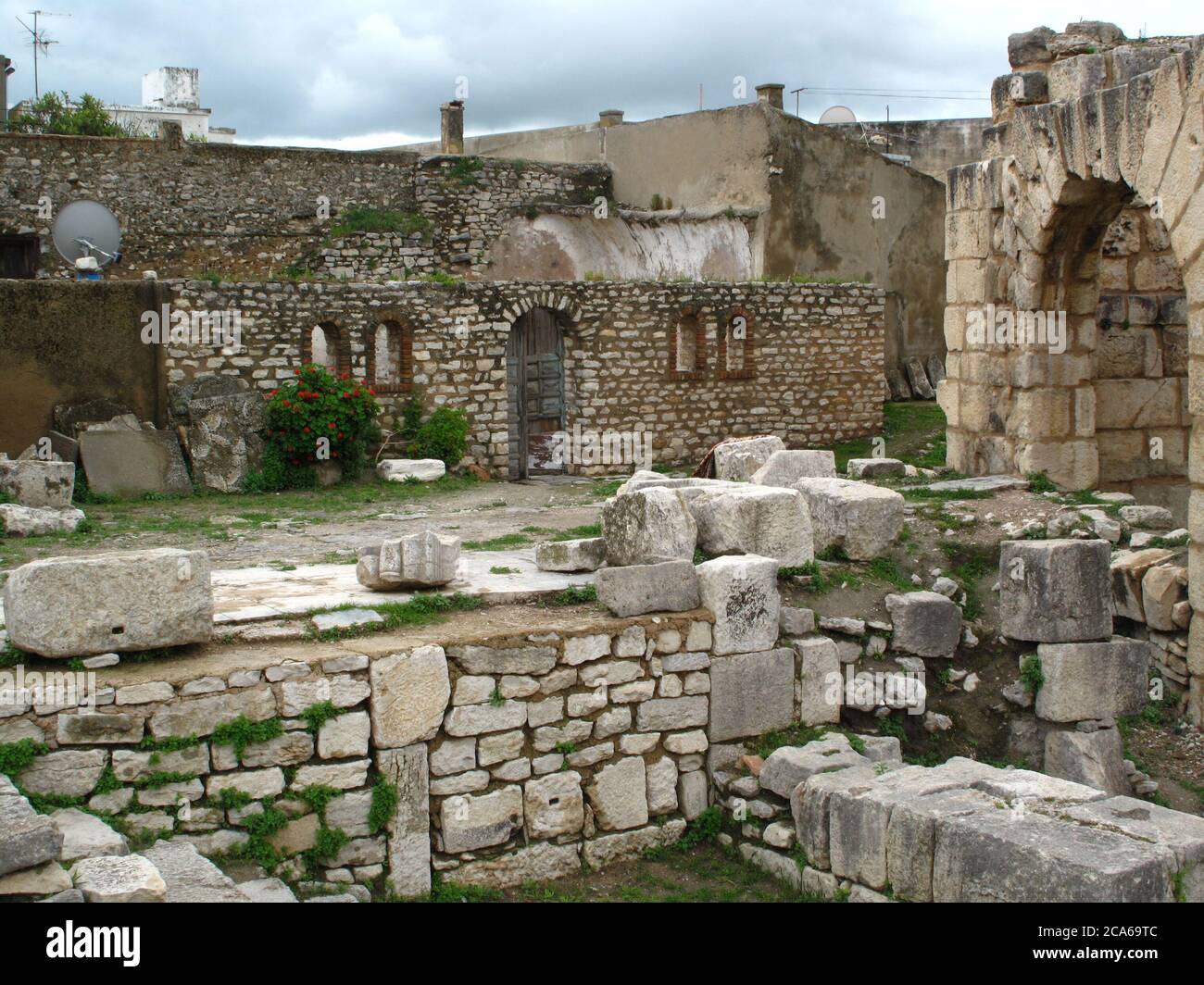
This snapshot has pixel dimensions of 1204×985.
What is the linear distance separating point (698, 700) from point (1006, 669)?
2.33 meters

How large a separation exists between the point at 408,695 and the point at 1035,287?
774cm

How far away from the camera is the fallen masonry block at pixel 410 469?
15281 mm

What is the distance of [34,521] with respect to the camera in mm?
11047

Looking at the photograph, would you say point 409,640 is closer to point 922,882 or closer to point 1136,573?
point 922,882

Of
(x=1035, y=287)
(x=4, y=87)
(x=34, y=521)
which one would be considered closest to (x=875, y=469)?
(x=1035, y=287)

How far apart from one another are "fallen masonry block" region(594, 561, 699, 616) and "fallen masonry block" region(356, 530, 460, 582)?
88 cm

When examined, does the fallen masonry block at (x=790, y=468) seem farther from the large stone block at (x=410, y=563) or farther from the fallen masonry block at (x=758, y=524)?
the large stone block at (x=410, y=563)

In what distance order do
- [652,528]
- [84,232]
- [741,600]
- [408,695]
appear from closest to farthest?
[408,695], [741,600], [652,528], [84,232]

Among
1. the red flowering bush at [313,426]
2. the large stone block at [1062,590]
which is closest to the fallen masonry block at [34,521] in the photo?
the red flowering bush at [313,426]

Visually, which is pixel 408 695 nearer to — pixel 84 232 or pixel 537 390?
pixel 537 390

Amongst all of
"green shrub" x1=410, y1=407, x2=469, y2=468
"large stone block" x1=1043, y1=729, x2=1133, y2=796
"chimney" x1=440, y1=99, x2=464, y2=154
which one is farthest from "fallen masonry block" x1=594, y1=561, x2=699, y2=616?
"chimney" x1=440, y1=99, x2=464, y2=154

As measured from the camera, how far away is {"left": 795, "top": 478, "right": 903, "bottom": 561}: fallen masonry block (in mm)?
8789

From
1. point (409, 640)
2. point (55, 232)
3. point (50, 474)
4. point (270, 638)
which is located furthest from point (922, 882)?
point (55, 232)

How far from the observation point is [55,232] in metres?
17.9
